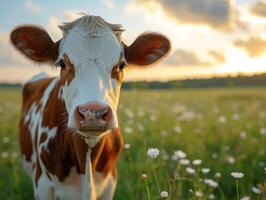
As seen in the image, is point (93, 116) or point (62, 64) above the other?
point (62, 64)

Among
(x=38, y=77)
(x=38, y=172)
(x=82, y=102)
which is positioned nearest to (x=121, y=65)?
(x=82, y=102)

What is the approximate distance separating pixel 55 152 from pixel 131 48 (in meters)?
1.22

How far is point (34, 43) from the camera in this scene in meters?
3.52

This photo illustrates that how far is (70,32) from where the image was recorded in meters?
3.32

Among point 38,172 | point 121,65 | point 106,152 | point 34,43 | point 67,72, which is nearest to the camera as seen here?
point 67,72

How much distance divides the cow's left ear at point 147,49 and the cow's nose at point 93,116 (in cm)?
108

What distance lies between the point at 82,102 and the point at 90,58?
19.4 inches

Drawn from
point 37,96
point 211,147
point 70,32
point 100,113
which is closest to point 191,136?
point 211,147

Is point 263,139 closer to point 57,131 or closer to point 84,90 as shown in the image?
point 57,131

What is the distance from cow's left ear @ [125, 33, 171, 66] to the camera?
142 inches

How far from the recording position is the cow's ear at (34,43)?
3475 millimetres

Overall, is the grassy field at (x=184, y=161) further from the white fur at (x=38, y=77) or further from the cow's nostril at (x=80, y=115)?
the white fur at (x=38, y=77)

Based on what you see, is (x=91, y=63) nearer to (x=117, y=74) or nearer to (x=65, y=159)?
(x=117, y=74)

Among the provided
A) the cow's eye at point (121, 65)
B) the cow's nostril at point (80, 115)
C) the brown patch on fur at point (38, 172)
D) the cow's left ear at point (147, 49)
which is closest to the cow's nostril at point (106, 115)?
the cow's nostril at point (80, 115)
